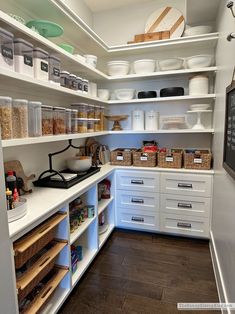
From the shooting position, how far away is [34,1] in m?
1.48

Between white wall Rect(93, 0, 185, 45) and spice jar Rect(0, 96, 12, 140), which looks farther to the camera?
white wall Rect(93, 0, 185, 45)

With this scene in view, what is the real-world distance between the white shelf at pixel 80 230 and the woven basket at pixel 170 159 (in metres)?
1.01

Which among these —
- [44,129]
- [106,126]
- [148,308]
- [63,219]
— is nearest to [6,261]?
[63,219]

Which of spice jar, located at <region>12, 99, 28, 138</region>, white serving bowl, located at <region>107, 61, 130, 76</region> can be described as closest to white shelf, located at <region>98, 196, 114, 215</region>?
spice jar, located at <region>12, 99, 28, 138</region>

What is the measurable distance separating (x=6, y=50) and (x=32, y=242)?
3.43 ft

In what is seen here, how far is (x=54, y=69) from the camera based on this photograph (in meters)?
1.56

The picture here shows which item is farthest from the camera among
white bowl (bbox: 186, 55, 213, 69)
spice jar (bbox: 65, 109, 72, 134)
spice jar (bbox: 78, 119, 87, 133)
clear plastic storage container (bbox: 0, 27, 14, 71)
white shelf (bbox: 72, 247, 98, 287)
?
white bowl (bbox: 186, 55, 213, 69)

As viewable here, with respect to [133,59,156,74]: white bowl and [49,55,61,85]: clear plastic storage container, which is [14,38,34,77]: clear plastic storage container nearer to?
[49,55,61,85]: clear plastic storage container

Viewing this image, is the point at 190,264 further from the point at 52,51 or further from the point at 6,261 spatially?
the point at 52,51

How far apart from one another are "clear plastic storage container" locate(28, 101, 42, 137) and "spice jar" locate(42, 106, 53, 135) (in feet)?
0.21

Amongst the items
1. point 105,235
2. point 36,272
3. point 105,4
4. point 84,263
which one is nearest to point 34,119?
point 36,272

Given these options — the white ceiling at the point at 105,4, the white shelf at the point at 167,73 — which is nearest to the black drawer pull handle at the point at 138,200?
the white shelf at the point at 167,73

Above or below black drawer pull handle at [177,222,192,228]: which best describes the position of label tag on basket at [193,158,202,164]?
above

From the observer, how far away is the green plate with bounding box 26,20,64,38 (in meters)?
1.45
